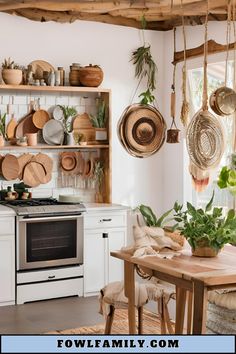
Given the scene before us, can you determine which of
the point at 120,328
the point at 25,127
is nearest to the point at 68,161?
the point at 25,127

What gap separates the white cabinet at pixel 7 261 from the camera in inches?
273

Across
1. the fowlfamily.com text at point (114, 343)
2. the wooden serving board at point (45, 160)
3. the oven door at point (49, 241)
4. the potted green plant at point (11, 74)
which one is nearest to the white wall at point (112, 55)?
the potted green plant at point (11, 74)

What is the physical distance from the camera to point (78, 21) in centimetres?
797

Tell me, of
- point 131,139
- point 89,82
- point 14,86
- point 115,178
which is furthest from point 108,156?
point 131,139

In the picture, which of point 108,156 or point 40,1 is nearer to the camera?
point 40,1

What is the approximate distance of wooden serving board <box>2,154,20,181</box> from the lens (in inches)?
297

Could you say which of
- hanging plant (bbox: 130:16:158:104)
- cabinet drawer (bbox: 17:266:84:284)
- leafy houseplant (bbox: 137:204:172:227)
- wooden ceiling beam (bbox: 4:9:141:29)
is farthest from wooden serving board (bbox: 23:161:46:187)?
wooden ceiling beam (bbox: 4:9:141:29)

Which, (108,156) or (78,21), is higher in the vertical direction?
(78,21)

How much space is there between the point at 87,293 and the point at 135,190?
5.32 ft

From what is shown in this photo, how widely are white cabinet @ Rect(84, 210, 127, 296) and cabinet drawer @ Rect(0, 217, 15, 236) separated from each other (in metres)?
0.88

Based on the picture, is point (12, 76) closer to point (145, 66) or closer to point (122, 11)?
point (122, 11)

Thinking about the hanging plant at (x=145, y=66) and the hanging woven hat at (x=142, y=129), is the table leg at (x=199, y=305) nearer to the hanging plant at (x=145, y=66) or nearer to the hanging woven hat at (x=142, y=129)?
the hanging woven hat at (x=142, y=129)

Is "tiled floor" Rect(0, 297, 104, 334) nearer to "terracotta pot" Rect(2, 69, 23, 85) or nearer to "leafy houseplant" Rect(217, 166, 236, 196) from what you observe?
"leafy houseplant" Rect(217, 166, 236, 196)

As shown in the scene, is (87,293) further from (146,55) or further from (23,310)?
(146,55)
